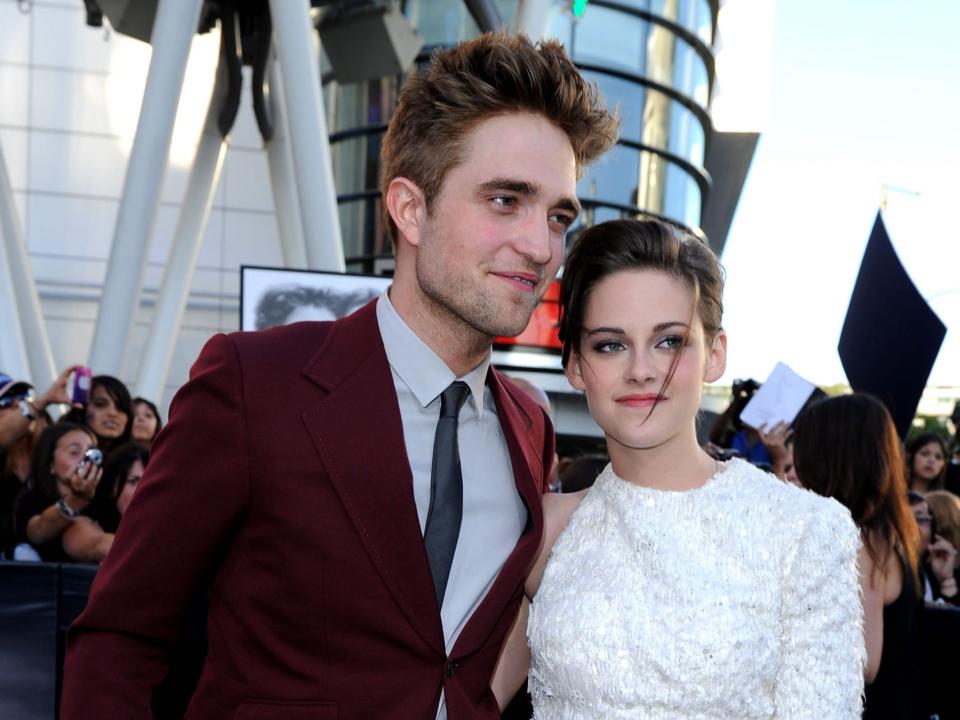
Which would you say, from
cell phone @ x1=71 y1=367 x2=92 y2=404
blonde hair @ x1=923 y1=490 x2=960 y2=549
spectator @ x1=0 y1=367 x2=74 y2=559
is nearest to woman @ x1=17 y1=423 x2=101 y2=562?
spectator @ x1=0 y1=367 x2=74 y2=559

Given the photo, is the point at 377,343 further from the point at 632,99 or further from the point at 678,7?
the point at 678,7

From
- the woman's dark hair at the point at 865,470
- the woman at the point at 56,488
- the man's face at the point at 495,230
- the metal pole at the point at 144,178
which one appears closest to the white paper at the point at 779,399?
the woman's dark hair at the point at 865,470

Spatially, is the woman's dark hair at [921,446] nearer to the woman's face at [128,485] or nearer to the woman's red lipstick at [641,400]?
the woman's face at [128,485]

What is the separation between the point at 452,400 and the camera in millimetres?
2342

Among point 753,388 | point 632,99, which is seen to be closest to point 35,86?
point 632,99

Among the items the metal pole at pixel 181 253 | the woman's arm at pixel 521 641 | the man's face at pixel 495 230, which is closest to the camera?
the man's face at pixel 495 230

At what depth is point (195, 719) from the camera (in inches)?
83.2

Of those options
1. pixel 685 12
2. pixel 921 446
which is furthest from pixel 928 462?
pixel 685 12

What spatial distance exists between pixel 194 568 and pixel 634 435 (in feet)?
3.15

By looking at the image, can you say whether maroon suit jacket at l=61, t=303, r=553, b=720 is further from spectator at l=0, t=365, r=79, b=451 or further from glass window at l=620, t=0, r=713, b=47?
glass window at l=620, t=0, r=713, b=47

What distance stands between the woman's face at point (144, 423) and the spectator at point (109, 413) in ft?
2.18

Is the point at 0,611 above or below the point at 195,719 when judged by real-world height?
below

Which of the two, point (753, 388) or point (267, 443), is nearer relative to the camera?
point (267, 443)

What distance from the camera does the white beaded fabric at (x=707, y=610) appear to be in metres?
2.28
